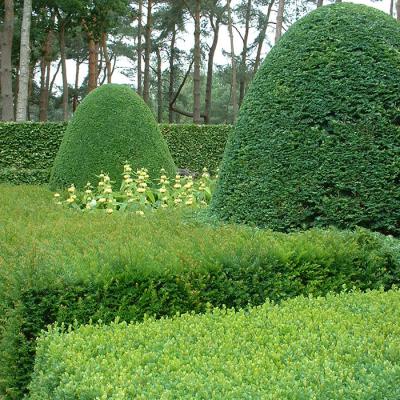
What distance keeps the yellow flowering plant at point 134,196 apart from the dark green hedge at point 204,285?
328cm

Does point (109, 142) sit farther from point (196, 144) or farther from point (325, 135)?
point (196, 144)

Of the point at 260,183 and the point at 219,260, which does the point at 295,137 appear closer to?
the point at 260,183

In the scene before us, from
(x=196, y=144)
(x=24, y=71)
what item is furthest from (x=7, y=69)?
(x=196, y=144)

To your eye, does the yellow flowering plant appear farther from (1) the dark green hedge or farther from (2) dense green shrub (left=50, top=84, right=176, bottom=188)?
(1) the dark green hedge

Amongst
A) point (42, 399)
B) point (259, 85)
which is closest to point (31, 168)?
point (259, 85)

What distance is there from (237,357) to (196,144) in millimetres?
16110

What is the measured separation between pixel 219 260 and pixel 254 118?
6.34ft

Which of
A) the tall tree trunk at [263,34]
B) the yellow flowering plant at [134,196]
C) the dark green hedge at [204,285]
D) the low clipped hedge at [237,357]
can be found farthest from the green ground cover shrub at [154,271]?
the tall tree trunk at [263,34]

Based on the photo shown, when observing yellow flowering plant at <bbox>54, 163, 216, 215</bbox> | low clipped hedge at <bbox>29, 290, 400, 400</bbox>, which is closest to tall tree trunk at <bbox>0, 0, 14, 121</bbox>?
yellow flowering plant at <bbox>54, 163, 216, 215</bbox>

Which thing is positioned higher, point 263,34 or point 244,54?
point 263,34

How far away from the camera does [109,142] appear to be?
376 inches

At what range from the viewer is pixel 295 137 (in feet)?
17.6

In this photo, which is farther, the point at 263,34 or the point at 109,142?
the point at 263,34

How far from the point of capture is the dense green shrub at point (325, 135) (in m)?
5.18
